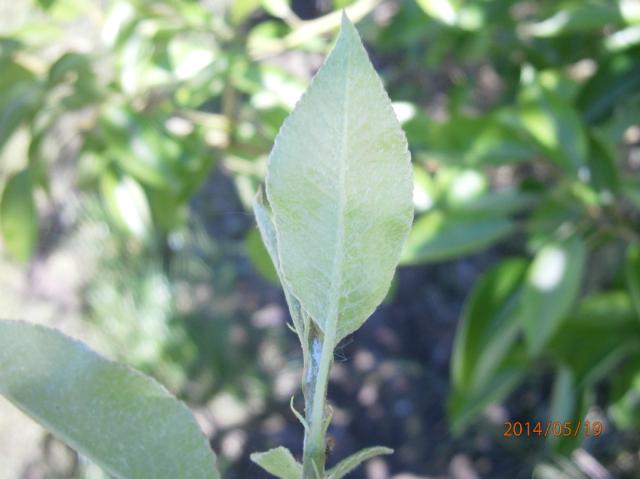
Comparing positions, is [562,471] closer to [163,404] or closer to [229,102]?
[229,102]

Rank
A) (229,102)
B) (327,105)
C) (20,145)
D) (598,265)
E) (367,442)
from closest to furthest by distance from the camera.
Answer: (327,105) → (229,102) → (598,265) → (20,145) → (367,442)

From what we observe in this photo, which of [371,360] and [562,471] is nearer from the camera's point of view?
[562,471]

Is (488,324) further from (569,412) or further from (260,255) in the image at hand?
(260,255)

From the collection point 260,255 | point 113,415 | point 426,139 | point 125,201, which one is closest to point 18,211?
point 125,201

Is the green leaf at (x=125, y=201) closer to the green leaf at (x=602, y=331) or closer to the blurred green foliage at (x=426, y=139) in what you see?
the blurred green foliage at (x=426, y=139)

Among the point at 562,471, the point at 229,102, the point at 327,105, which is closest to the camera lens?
the point at 327,105

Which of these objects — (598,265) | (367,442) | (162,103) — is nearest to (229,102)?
(162,103)
